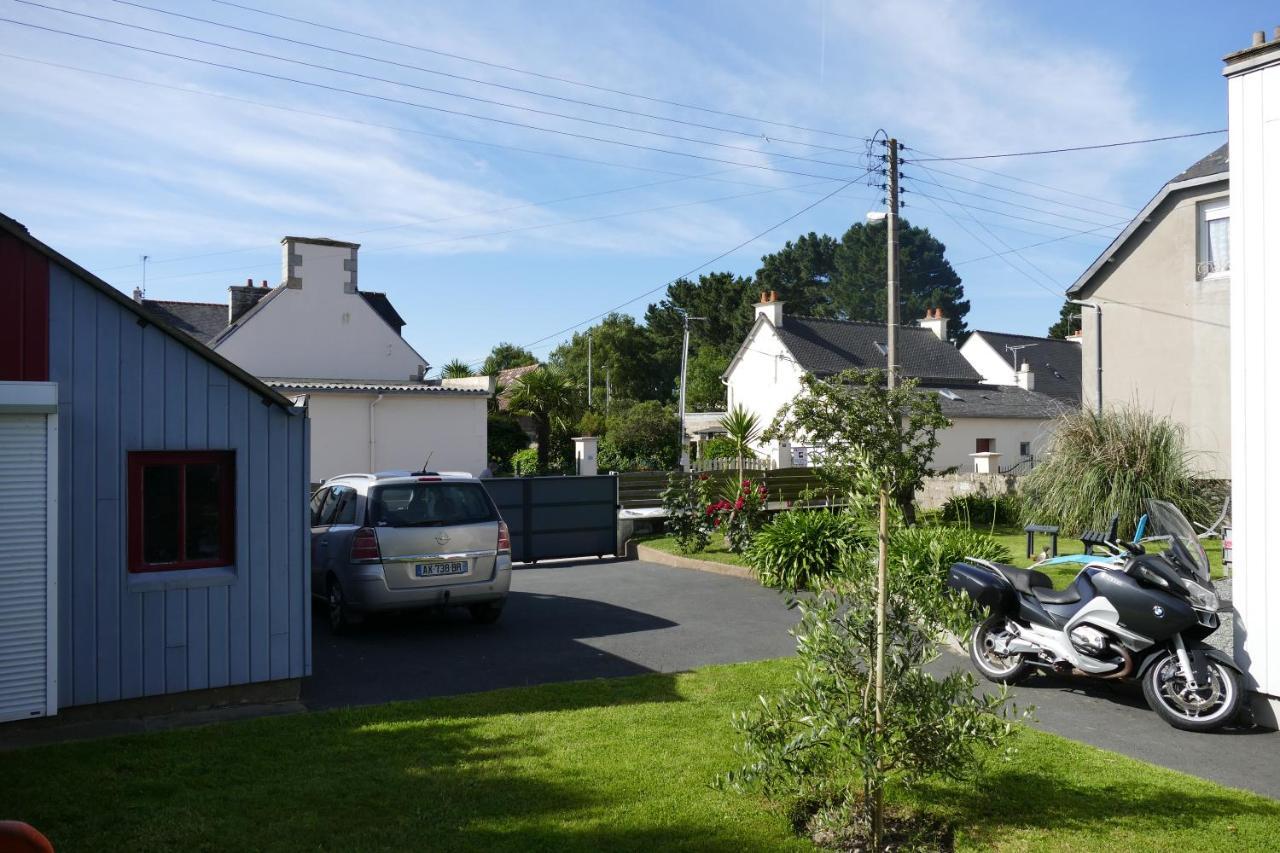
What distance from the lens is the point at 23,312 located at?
6496 millimetres

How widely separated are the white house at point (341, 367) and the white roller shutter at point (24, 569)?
16636 millimetres

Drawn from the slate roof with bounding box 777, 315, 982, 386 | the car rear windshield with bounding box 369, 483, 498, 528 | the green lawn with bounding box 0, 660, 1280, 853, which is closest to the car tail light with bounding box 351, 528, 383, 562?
the car rear windshield with bounding box 369, 483, 498, 528

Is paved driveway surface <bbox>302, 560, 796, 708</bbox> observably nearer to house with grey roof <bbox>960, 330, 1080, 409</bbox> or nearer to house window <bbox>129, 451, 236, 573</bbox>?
house window <bbox>129, 451, 236, 573</bbox>

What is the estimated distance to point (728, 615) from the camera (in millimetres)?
11344

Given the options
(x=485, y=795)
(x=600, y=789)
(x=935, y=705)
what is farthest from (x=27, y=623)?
(x=935, y=705)

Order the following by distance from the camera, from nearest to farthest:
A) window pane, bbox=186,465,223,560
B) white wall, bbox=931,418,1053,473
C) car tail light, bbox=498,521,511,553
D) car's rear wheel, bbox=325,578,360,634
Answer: window pane, bbox=186,465,223,560 → car's rear wheel, bbox=325,578,360,634 → car tail light, bbox=498,521,511,553 → white wall, bbox=931,418,1053,473

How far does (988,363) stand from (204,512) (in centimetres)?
4662

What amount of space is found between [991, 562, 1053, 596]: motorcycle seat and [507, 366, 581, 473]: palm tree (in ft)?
83.4

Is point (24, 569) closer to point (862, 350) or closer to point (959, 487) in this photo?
point (959, 487)

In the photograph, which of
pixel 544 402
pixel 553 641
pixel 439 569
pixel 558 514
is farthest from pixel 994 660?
pixel 544 402

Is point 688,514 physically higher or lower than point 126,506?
lower

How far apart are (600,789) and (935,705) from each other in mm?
Answer: 1940

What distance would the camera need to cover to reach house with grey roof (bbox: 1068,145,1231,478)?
20.5 m

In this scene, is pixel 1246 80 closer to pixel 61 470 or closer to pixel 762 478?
pixel 61 470
